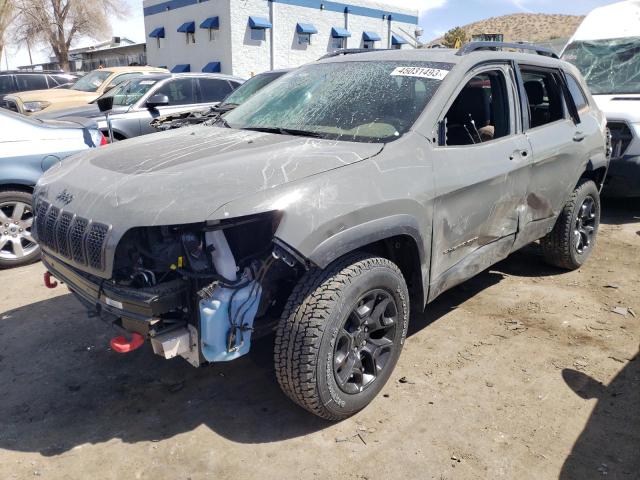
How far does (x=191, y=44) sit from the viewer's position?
26.9m

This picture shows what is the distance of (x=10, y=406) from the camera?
3.10 metres

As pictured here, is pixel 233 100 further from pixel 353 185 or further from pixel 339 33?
pixel 339 33

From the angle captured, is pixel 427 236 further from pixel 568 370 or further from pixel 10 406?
pixel 10 406

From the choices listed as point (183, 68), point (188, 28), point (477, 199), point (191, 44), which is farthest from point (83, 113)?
point (183, 68)

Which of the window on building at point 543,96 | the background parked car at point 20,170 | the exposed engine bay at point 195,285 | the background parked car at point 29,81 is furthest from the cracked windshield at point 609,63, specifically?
the background parked car at point 29,81

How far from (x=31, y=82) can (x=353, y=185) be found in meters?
17.2

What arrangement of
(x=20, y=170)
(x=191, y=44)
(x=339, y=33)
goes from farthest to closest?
(x=339, y=33) → (x=191, y=44) → (x=20, y=170)

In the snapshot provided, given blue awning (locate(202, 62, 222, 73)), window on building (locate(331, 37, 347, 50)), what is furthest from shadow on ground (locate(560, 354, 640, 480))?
window on building (locate(331, 37, 347, 50))

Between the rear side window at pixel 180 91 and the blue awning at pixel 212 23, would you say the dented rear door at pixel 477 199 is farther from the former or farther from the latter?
the blue awning at pixel 212 23

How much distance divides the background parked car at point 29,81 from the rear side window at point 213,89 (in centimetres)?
831

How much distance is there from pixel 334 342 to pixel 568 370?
1.72 metres

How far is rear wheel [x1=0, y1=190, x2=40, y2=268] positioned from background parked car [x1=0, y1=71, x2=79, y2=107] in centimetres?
1213

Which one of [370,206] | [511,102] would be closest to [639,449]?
[370,206]

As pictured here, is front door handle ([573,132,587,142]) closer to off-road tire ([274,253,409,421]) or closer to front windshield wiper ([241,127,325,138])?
front windshield wiper ([241,127,325,138])
